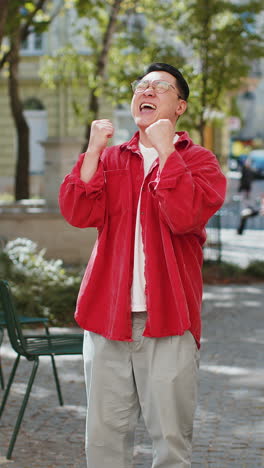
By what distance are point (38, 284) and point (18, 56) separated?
424 inches

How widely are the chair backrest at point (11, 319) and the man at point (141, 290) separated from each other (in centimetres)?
175

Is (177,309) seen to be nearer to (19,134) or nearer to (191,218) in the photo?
(191,218)

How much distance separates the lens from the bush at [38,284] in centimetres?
1063

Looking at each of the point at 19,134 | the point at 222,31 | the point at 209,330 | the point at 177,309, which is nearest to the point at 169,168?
the point at 177,309

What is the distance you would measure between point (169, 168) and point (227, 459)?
7.82ft

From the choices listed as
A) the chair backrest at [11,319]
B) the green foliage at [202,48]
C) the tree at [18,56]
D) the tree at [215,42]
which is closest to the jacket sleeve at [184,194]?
the chair backrest at [11,319]

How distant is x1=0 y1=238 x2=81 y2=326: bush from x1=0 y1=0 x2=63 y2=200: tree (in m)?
5.82

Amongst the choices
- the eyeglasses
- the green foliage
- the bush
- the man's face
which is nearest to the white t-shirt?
the man's face

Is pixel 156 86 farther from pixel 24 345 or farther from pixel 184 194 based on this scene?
pixel 24 345

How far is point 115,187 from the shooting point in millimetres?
4020

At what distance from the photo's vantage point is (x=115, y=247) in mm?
3955

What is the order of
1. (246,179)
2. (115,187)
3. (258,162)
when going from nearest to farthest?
(115,187), (246,179), (258,162)

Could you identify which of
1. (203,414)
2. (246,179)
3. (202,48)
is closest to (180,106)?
(203,414)

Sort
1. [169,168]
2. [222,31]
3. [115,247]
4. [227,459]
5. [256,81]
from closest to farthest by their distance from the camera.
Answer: [169,168], [115,247], [227,459], [222,31], [256,81]
